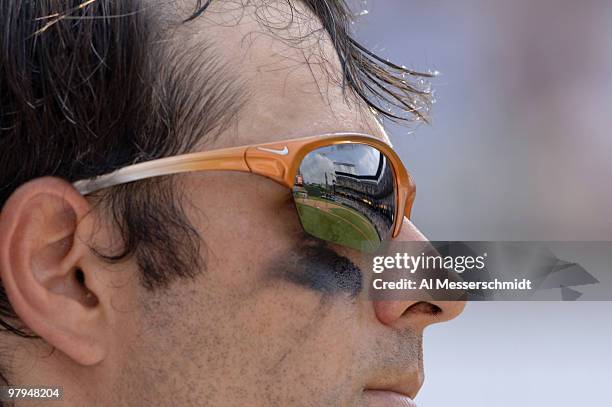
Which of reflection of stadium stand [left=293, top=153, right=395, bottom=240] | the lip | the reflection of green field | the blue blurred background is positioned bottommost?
Answer: the lip

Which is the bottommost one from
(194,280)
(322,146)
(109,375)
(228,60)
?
(109,375)

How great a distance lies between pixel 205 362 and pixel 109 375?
13 cm

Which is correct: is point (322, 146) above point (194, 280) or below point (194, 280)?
above

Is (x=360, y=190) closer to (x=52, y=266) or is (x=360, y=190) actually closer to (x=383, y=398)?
(x=383, y=398)

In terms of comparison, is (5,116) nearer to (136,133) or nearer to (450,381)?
(136,133)

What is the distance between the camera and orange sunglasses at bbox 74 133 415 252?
1065mm

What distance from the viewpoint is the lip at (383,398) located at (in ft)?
3.60

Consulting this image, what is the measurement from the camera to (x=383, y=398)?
1.10m

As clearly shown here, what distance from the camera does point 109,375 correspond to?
3.55ft

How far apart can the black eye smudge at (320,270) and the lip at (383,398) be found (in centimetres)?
13

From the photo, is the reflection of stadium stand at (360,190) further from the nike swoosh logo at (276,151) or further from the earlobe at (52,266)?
the earlobe at (52,266)

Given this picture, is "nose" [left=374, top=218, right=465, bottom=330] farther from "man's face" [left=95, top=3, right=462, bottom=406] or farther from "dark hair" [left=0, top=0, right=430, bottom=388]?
"dark hair" [left=0, top=0, right=430, bottom=388]

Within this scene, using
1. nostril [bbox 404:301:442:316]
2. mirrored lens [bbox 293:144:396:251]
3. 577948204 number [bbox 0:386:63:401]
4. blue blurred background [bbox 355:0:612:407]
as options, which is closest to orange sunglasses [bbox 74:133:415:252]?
mirrored lens [bbox 293:144:396:251]

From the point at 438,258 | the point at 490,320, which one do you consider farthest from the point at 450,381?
A: the point at 438,258
